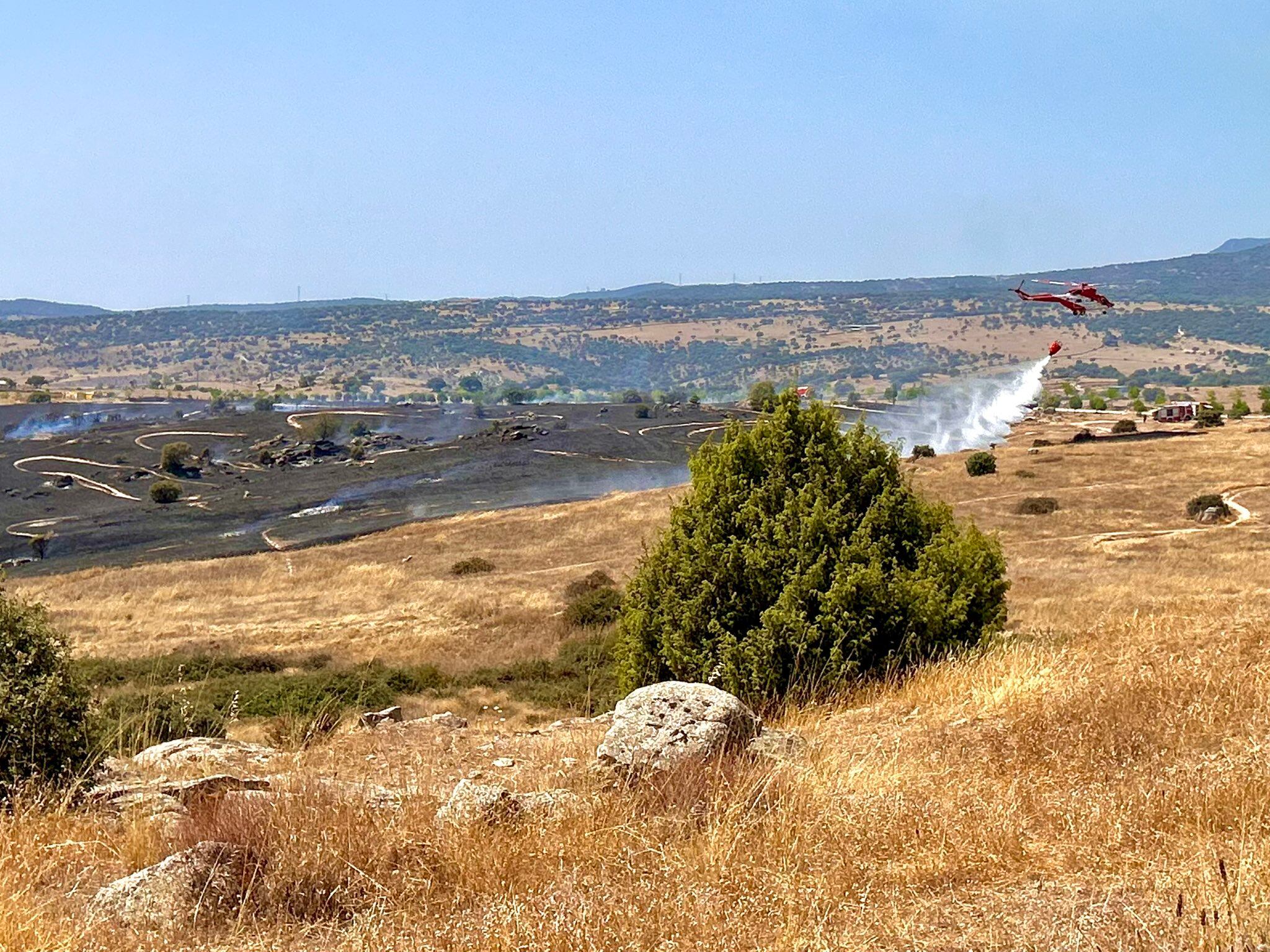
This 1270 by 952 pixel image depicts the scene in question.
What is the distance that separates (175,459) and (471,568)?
61.7m

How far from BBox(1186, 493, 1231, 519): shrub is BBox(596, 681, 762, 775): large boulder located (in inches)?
1890

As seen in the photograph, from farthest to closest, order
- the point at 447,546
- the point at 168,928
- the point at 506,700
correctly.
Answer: the point at 447,546
the point at 506,700
the point at 168,928

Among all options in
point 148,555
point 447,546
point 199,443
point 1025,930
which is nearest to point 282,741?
point 1025,930

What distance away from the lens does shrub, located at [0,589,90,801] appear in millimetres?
8320

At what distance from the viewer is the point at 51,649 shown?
9102 mm

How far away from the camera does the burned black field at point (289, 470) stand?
75312 millimetres

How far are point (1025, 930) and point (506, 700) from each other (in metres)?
19.5

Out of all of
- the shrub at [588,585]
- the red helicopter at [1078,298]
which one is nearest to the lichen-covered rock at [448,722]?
the red helicopter at [1078,298]

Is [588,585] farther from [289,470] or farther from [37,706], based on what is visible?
[289,470]

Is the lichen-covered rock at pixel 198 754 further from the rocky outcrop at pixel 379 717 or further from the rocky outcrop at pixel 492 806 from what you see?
the rocky outcrop at pixel 492 806

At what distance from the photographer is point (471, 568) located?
5075 centimetres

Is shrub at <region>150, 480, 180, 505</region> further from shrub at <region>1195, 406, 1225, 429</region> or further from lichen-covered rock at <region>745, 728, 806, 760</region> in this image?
lichen-covered rock at <region>745, 728, 806, 760</region>

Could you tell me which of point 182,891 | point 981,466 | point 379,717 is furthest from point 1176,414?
point 182,891

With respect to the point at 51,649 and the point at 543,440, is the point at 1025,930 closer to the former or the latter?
the point at 51,649
